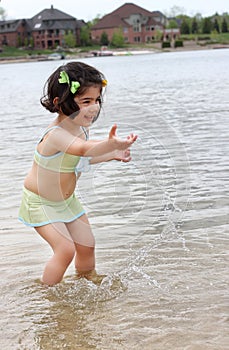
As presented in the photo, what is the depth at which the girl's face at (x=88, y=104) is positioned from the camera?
362cm

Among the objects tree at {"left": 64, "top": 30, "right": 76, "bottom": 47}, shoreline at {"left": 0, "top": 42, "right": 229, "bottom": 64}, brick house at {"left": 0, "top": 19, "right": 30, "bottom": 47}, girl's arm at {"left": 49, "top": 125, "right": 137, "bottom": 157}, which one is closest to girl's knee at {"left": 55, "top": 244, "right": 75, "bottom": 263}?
girl's arm at {"left": 49, "top": 125, "right": 137, "bottom": 157}

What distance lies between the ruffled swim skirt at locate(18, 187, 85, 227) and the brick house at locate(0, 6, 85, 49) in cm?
11692

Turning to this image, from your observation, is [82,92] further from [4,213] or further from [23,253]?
[4,213]

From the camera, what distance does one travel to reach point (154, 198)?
616cm

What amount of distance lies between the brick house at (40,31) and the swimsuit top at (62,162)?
116909mm

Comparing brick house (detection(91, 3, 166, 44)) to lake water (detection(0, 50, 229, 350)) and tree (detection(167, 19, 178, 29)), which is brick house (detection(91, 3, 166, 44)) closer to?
tree (detection(167, 19, 178, 29))

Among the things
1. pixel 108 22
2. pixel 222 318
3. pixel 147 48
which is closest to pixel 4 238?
pixel 222 318

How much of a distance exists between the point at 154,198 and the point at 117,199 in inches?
17.2

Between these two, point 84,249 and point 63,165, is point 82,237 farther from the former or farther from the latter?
point 63,165

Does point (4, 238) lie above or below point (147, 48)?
above

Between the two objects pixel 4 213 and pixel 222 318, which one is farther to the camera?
pixel 4 213

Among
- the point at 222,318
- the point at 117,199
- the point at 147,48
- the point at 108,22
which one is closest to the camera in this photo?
the point at 222,318

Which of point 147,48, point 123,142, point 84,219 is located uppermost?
point 123,142

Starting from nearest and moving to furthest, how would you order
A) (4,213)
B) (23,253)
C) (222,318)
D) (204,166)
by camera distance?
(222,318)
(23,253)
(4,213)
(204,166)
